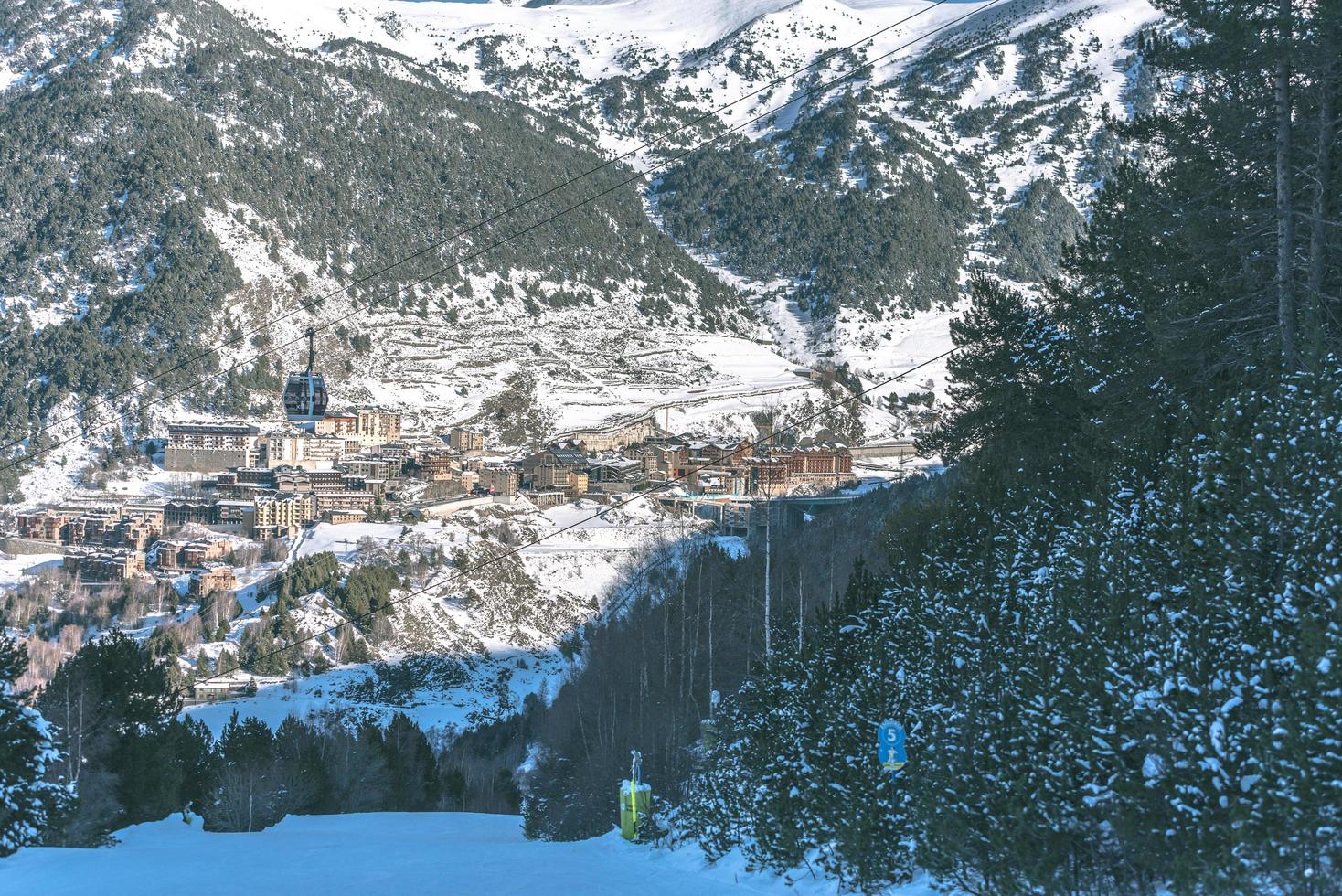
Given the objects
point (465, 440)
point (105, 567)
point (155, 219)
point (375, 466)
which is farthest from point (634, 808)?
point (155, 219)

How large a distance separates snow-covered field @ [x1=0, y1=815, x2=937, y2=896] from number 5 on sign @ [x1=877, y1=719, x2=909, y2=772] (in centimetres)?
126

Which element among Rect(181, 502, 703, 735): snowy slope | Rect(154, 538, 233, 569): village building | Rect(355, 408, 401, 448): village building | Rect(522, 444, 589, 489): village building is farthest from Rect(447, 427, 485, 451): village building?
Rect(154, 538, 233, 569): village building

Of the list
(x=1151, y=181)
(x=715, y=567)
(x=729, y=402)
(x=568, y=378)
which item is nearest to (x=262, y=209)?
(x=568, y=378)

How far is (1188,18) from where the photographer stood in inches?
556

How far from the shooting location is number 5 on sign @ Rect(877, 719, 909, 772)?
12.1m

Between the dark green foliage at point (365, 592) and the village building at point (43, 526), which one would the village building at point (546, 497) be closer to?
the dark green foliage at point (365, 592)

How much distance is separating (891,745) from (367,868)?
316 inches

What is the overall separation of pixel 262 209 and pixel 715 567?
14378 cm

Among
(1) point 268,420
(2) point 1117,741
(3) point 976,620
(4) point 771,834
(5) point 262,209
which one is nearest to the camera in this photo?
(2) point 1117,741

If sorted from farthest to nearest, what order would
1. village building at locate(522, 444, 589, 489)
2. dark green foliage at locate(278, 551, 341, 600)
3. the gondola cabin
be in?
village building at locate(522, 444, 589, 489) → dark green foliage at locate(278, 551, 341, 600) → the gondola cabin

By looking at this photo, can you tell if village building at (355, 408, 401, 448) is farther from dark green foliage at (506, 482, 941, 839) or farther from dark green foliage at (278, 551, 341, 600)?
dark green foliage at (506, 482, 941, 839)

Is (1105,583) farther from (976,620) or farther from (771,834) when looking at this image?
(771,834)

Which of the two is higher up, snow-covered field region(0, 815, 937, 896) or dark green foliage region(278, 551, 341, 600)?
dark green foliage region(278, 551, 341, 600)

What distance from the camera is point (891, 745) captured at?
40.1ft
